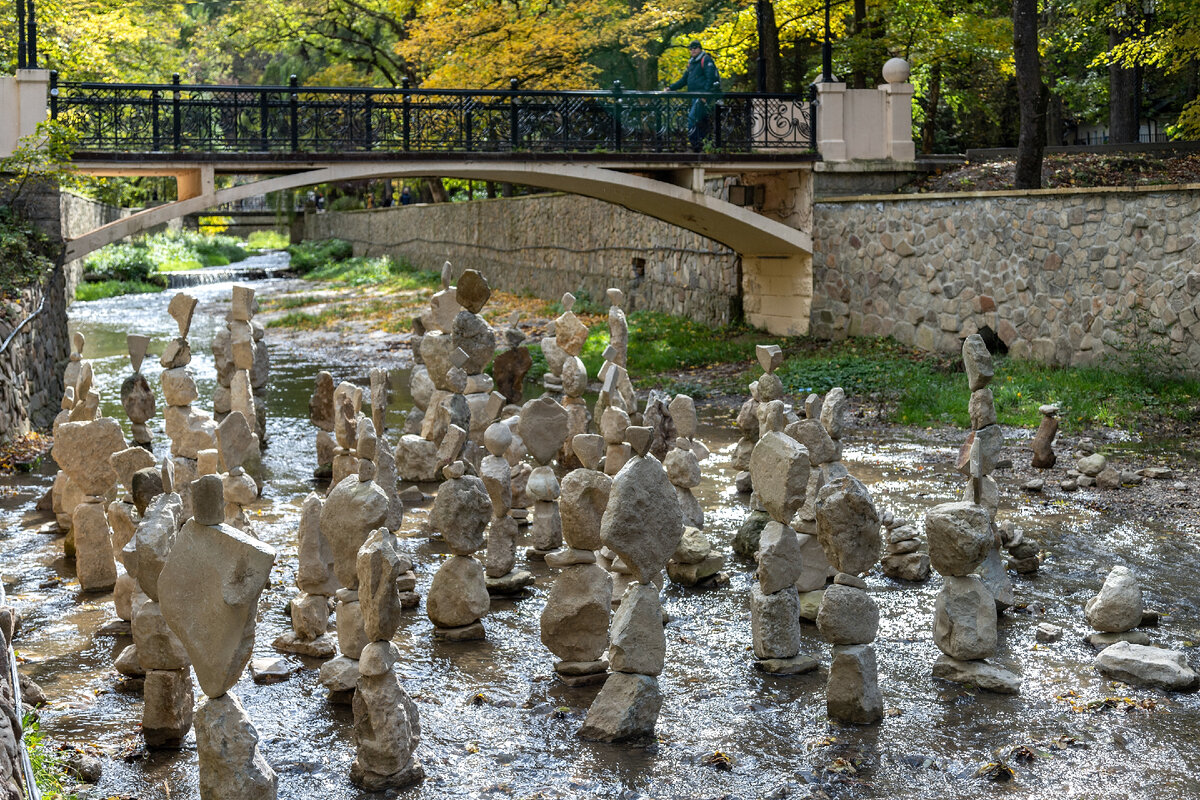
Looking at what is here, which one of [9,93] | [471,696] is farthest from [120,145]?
[471,696]

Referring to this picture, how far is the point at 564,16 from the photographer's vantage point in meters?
23.3

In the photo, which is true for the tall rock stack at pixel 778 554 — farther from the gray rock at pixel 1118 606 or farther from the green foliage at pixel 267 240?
the green foliage at pixel 267 240

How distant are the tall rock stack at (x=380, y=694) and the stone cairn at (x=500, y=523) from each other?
2.27m

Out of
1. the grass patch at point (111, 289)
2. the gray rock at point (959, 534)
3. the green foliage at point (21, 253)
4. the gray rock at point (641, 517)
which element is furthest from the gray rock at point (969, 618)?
the grass patch at point (111, 289)

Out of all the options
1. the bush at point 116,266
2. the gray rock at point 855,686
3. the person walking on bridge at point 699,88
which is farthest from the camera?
the bush at point 116,266

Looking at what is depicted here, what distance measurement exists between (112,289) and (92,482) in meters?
27.0

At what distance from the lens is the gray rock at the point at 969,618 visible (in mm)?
5574

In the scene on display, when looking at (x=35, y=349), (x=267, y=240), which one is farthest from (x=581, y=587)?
(x=267, y=240)

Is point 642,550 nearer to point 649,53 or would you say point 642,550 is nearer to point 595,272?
point 595,272

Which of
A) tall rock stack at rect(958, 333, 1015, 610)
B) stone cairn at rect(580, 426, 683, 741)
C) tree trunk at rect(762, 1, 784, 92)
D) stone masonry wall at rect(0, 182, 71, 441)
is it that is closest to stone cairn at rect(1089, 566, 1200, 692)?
tall rock stack at rect(958, 333, 1015, 610)

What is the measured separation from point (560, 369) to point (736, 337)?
1065 centimetres

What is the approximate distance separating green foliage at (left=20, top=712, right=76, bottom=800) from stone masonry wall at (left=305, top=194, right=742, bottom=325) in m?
16.6

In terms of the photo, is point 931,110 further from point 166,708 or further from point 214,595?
point 214,595

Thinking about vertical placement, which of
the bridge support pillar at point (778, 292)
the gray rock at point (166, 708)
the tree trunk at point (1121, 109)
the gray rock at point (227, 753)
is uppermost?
the tree trunk at point (1121, 109)
